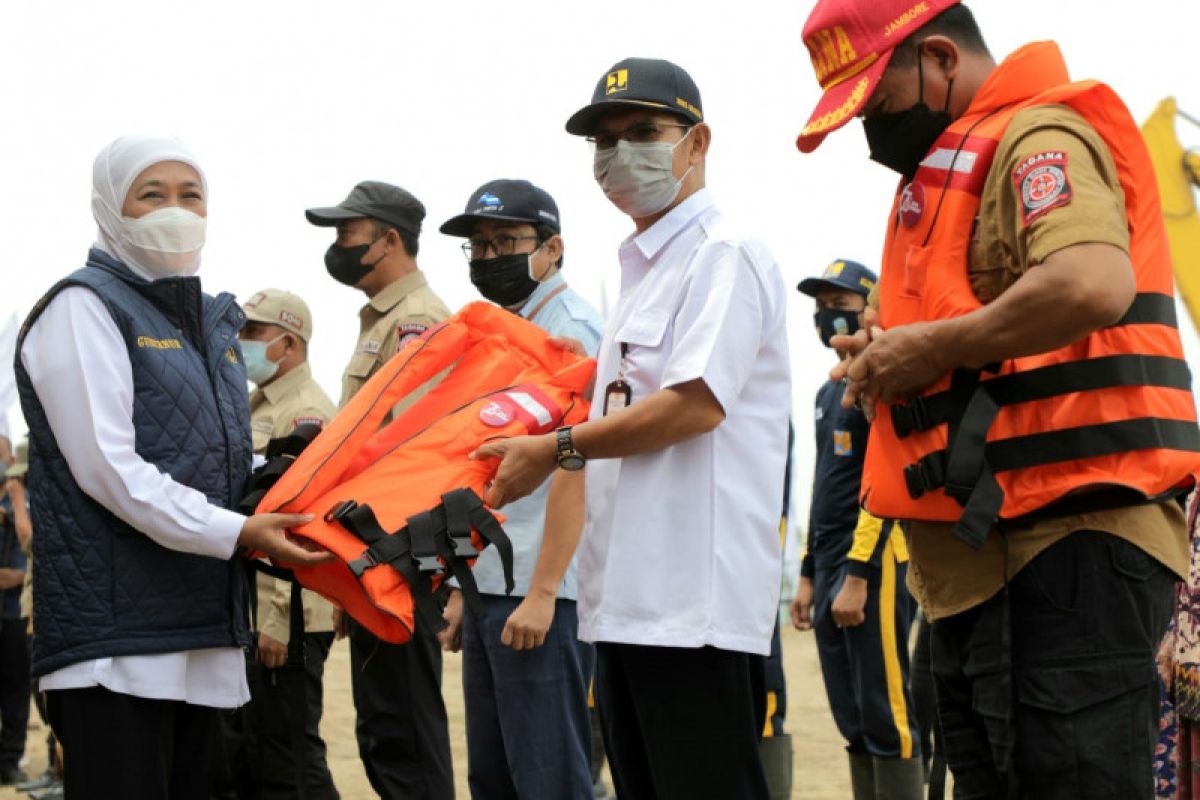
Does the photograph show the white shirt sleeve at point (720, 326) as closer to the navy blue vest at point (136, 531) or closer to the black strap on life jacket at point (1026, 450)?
the black strap on life jacket at point (1026, 450)

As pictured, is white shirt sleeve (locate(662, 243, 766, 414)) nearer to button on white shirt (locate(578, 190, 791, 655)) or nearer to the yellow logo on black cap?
Answer: button on white shirt (locate(578, 190, 791, 655))

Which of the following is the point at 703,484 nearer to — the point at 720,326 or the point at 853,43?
the point at 720,326

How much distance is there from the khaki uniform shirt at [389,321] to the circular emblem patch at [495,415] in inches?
68.9

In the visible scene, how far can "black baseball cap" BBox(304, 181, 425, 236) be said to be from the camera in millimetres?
→ 5707

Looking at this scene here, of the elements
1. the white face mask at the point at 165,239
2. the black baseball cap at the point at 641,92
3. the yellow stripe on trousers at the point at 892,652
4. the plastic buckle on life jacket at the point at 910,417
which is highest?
the black baseball cap at the point at 641,92

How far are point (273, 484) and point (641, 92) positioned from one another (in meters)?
1.41

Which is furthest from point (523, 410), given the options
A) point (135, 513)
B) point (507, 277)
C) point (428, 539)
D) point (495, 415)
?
point (507, 277)

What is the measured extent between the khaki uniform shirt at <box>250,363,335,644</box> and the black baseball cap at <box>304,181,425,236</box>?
2.88 ft

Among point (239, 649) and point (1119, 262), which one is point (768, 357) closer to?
point (1119, 262)

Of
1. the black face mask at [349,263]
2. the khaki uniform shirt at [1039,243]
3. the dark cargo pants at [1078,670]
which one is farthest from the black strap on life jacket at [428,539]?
the black face mask at [349,263]

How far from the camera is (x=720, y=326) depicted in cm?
305

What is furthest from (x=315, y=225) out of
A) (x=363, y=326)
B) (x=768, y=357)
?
(x=768, y=357)

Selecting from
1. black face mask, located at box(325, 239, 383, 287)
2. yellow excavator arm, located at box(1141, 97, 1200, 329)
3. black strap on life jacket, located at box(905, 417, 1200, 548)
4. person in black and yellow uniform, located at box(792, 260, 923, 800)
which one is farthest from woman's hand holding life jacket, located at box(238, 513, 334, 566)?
yellow excavator arm, located at box(1141, 97, 1200, 329)

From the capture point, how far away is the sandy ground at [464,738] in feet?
27.0
